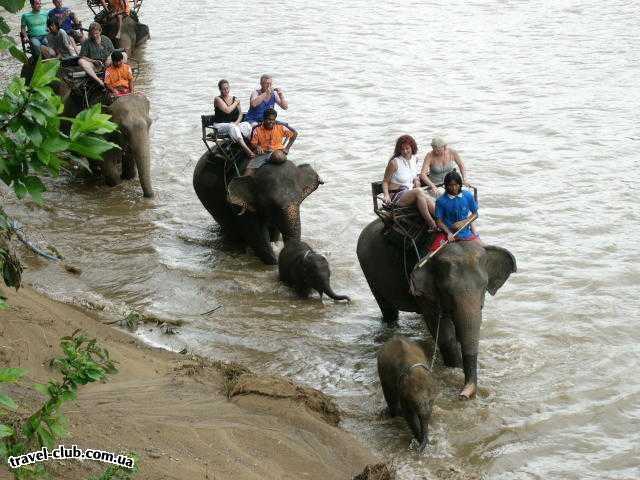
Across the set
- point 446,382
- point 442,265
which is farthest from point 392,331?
point 442,265

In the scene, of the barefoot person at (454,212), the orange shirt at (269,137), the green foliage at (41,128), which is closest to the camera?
the green foliage at (41,128)

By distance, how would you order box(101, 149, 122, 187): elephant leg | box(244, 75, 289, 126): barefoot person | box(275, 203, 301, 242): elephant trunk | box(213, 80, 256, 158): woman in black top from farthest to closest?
box(101, 149, 122, 187): elephant leg → box(244, 75, 289, 126): barefoot person → box(213, 80, 256, 158): woman in black top → box(275, 203, 301, 242): elephant trunk

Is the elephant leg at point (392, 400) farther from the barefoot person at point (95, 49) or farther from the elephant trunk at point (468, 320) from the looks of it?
the barefoot person at point (95, 49)

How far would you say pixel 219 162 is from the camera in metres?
12.5

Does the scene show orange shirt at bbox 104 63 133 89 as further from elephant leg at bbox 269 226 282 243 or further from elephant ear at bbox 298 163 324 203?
elephant ear at bbox 298 163 324 203

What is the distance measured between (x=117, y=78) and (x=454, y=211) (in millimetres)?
7260

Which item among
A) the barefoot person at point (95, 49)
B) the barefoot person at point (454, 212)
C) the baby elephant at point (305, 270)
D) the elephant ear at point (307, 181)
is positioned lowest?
the baby elephant at point (305, 270)

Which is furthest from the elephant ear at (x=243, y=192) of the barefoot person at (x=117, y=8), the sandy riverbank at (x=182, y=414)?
the barefoot person at (x=117, y=8)

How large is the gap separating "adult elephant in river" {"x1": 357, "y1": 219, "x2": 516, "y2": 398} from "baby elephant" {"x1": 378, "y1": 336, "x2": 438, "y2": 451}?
1.69ft

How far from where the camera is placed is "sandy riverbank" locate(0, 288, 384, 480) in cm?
595

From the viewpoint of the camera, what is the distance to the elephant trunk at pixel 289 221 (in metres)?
11.2

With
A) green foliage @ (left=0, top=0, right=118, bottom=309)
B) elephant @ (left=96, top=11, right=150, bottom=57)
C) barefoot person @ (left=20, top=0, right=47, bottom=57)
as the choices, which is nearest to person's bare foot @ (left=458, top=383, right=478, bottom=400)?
green foliage @ (left=0, top=0, right=118, bottom=309)

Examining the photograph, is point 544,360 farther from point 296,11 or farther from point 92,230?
point 296,11

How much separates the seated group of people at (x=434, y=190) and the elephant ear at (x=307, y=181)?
1525mm
